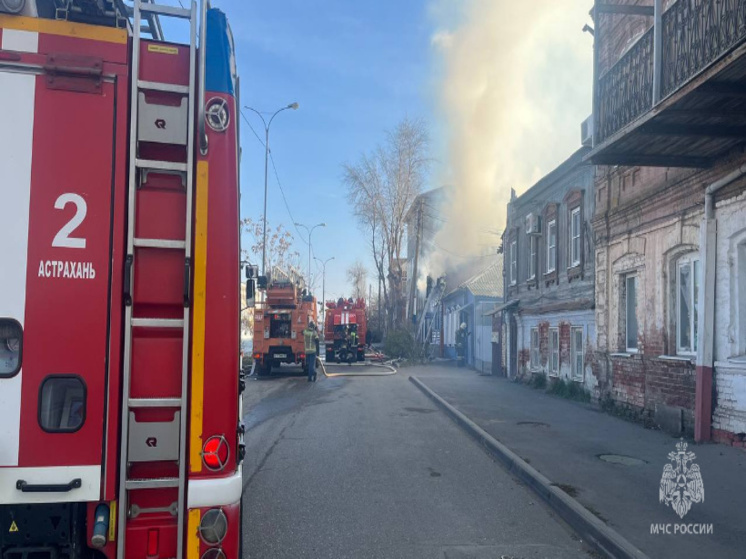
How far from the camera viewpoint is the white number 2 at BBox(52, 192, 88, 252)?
297 centimetres

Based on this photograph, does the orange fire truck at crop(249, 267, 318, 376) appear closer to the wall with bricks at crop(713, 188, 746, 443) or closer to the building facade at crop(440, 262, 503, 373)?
the building facade at crop(440, 262, 503, 373)

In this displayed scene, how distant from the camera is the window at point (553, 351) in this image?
740 inches

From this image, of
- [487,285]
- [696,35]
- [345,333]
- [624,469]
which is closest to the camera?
[696,35]

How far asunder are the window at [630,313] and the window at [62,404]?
495 inches

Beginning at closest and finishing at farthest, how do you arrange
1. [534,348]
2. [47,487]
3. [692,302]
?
[47,487]
[692,302]
[534,348]

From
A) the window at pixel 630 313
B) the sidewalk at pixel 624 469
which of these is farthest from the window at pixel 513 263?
the window at pixel 630 313

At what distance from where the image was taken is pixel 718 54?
702 cm

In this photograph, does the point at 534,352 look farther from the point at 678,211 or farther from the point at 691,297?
the point at 678,211

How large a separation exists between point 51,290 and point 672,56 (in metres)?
8.32

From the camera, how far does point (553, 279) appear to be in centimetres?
1925

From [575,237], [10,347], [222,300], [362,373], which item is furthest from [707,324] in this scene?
[362,373]

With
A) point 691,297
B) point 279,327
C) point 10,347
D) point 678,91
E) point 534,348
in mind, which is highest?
point 678,91

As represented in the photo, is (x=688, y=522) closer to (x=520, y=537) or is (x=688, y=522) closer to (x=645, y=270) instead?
(x=520, y=537)

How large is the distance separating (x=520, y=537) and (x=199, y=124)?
486 centimetres
